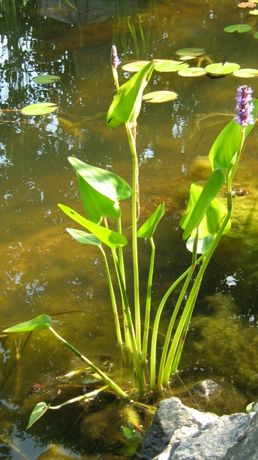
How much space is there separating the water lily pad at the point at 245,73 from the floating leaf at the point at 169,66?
0.31 metres

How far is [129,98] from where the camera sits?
125 cm

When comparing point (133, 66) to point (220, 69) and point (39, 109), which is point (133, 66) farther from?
point (39, 109)

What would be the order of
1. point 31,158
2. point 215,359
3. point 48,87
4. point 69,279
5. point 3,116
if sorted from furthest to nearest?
point 48,87
point 3,116
point 31,158
point 69,279
point 215,359

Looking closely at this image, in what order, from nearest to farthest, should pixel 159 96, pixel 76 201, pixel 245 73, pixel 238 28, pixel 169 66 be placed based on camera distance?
pixel 76 201 < pixel 159 96 < pixel 245 73 < pixel 169 66 < pixel 238 28

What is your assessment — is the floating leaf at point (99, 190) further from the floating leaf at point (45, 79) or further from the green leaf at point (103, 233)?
the floating leaf at point (45, 79)

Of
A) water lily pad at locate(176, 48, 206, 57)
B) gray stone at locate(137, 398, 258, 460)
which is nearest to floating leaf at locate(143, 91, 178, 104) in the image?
water lily pad at locate(176, 48, 206, 57)

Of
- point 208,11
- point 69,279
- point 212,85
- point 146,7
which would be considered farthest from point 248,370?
point 146,7

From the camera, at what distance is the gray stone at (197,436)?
0.98 metres

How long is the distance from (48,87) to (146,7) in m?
1.94

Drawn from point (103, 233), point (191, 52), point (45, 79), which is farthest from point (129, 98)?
point (191, 52)

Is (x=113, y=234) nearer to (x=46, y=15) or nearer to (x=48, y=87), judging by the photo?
(x=48, y=87)

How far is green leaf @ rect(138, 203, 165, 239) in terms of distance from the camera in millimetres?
1336

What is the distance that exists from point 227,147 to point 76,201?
4.08 feet

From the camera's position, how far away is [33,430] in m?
1.48
